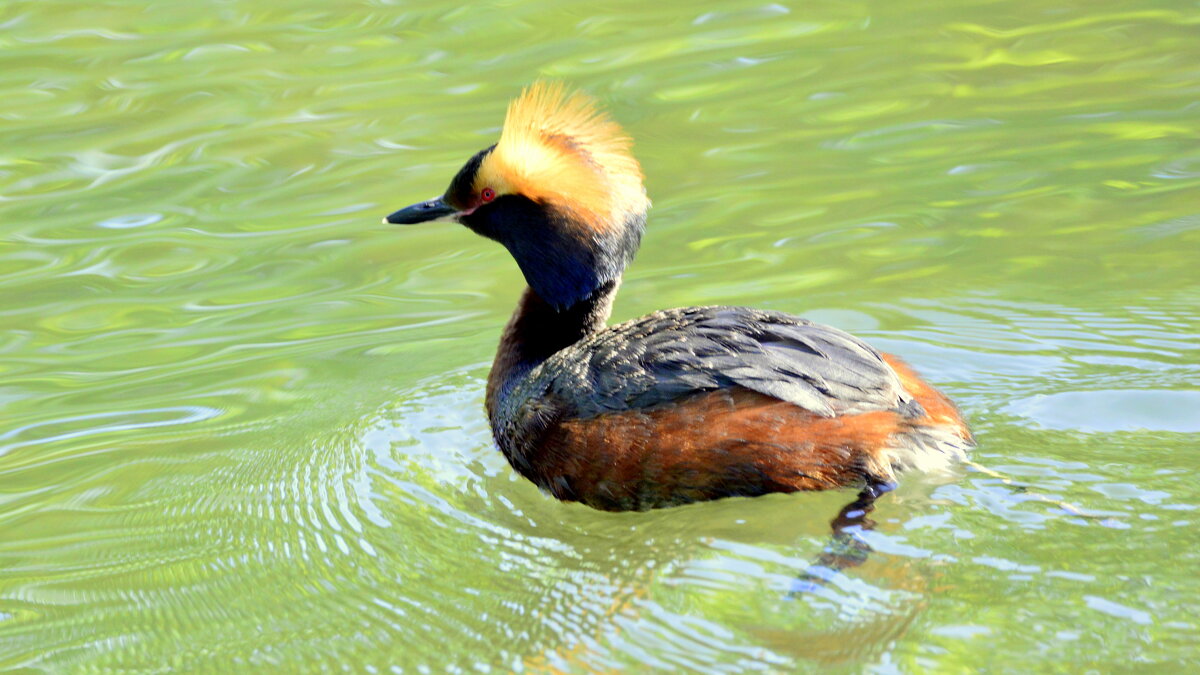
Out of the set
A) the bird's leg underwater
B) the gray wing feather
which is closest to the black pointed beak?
the gray wing feather

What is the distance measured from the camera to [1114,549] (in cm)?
410

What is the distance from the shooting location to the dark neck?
17.6 ft

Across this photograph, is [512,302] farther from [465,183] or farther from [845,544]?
[845,544]

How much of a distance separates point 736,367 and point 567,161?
1.17 m

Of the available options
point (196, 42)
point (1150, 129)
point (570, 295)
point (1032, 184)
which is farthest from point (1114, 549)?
point (196, 42)

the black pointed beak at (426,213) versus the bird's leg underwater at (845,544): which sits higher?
the black pointed beak at (426,213)

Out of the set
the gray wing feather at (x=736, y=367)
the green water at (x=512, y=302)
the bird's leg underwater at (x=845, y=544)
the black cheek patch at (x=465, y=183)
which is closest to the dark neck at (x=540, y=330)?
the green water at (x=512, y=302)

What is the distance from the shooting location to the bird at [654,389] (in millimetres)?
4426

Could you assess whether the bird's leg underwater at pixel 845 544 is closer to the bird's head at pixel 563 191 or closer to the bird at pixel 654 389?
the bird at pixel 654 389

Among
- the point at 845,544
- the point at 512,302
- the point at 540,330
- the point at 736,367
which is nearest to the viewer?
the point at 845,544

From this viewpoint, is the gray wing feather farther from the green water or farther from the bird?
the green water

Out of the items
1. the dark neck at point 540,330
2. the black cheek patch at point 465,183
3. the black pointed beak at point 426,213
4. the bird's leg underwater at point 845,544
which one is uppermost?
the black cheek patch at point 465,183

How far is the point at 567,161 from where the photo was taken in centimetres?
520

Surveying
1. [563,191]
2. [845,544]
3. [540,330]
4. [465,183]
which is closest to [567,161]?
[563,191]
